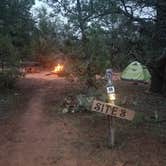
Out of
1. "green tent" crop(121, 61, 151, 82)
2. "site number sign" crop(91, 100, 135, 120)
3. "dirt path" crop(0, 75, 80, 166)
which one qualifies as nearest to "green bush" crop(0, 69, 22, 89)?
"dirt path" crop(0, 75, 80, 166)

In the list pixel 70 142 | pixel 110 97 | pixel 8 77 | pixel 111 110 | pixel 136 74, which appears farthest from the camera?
pixel 136 74

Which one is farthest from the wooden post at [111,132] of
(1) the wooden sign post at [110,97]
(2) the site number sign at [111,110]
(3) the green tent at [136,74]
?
(3) the green tent at [136,74]

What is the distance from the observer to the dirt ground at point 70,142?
20.7ft

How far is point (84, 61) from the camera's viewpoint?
45.0ft

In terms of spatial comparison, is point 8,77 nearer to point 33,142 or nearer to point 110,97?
point 33,142

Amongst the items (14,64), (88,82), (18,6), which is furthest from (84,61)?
(18,6)

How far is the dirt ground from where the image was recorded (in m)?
6.30

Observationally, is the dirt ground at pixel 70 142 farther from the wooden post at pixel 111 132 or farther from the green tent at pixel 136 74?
the green tent at pixel 136 74

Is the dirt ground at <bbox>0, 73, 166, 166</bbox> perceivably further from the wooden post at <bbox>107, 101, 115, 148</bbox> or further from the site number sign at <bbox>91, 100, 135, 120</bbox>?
the site number sign at <bbox>91, 100, 135, 120</bbox>

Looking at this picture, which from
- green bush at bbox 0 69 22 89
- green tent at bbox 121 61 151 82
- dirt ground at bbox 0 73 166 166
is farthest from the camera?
green tent at bbox 121 61 151 82

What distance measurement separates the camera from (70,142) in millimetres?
7363

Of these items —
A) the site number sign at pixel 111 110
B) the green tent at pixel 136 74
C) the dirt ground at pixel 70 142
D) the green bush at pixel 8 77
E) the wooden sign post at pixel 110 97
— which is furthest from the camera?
the green tent at pixel 136 74

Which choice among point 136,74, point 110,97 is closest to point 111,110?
point 110,97

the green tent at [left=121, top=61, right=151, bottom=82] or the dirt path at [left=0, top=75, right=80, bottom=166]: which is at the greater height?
the green tent at [left=121, top=61, right=151, bottom=82]
